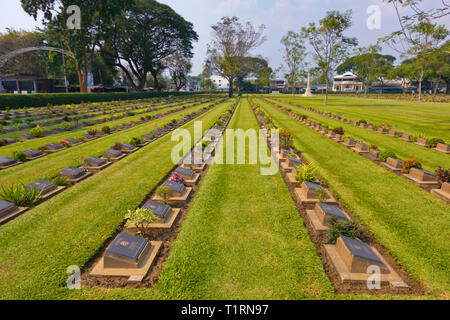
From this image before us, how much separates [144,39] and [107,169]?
53.5 metres

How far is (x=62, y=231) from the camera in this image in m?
5.28

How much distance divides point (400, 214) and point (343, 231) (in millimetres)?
2371

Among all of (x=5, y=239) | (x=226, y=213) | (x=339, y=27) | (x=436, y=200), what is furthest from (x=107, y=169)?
(x=339, y=27)

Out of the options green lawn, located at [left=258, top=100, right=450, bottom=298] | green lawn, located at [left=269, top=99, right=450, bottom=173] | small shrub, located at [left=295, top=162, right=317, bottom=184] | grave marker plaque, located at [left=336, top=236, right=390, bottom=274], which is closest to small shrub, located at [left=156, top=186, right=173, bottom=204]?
small shrub, located at [left=295, top=162, right=317, bottom=184]

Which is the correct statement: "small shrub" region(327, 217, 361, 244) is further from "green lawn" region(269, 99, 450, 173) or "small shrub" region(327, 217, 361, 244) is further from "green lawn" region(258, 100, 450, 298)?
"green lawn" region(269, 99, 450, 173)

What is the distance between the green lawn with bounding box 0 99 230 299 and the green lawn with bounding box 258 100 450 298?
20.1ft

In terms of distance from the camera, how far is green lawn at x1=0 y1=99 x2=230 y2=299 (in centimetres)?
388

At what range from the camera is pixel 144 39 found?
173 ft

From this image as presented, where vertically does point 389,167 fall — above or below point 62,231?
above

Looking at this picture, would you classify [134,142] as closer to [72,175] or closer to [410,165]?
[72,175]

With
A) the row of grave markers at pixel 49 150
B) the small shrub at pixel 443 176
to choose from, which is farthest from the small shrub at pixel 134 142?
the small shrub at pixel 443 176

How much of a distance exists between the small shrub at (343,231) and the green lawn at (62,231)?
4886mm

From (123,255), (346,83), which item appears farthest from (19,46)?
(346,83)
